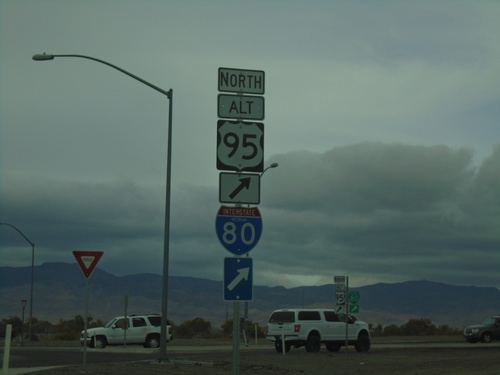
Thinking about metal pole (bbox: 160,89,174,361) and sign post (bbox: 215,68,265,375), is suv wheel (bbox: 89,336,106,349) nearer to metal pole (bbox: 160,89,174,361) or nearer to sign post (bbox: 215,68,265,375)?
metal pole (bbox: 160,89,174,361)

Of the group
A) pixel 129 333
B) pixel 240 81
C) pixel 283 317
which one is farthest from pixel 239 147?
pixel 129 333

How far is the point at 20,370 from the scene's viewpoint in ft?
91.4

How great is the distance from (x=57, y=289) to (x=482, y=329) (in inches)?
6047

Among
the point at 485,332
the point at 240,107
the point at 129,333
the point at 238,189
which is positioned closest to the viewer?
the point at 238,189

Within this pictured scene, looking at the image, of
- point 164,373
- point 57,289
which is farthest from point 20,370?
point 57,289

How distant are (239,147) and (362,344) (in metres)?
32.0

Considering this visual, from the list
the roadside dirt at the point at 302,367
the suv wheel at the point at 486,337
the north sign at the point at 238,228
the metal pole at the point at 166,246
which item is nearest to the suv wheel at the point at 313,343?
the roadside dirt at the point at 302,367

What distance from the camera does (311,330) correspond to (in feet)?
Answer: 138

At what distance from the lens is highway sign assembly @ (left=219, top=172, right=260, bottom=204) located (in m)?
12.7

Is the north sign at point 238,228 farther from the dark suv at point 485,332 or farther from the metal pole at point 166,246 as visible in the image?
the dark suv at point 485,332

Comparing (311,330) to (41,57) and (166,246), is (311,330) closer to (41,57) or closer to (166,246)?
(166,246)

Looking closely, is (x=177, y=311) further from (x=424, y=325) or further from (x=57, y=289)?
(x=424, y=325)

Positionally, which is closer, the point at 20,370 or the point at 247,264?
the point at 247,264

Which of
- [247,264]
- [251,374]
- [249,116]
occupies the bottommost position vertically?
[251,374]
